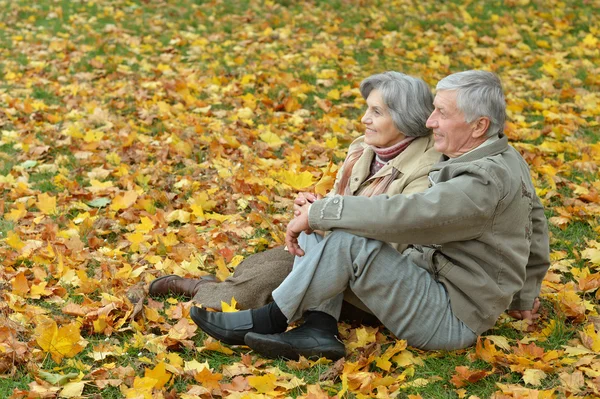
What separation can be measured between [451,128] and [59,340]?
179 cm

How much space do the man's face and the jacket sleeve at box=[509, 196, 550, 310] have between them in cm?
39

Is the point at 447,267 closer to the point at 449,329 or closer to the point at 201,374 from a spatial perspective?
the point at 449,329

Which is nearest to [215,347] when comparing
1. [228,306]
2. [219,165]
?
[228,306]

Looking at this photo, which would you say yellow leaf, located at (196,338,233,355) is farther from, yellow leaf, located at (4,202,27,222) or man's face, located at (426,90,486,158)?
yellow leaf, located at (4,202,27,222)

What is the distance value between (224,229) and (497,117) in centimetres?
192

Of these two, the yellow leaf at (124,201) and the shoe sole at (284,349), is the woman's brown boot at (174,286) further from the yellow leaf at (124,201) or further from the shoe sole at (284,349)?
the yellow leaf at (124,201)

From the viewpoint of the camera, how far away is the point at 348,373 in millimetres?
2947

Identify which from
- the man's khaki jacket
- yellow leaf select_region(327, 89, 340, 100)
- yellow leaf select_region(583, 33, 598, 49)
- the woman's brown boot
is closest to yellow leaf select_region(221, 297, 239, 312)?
the woman's brown boot

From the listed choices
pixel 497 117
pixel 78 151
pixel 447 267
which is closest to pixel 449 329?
pixel 447 267

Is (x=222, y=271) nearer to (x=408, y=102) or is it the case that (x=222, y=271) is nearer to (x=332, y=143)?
(x=408, y=102)

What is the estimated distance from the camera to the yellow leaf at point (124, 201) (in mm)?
4738

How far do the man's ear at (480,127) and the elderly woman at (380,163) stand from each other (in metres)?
0.33

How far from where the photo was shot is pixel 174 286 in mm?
3729

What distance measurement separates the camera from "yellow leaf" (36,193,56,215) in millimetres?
4719
